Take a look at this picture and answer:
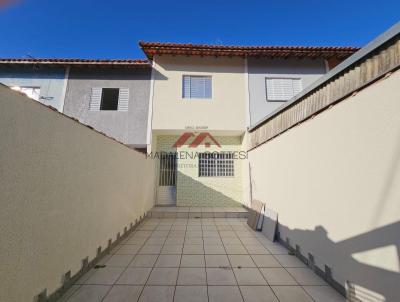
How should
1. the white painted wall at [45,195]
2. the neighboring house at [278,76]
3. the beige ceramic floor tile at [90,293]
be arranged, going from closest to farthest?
1. the white painted wall at [45,195]
2. the beige ceramic floor tile at [90,293]
3. the neighboring house at [278,76]

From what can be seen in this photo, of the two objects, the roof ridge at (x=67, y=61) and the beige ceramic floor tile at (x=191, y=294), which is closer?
the beige ceramic floor tile at (x=191, y=294)

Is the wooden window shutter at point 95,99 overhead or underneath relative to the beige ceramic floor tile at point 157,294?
overhead

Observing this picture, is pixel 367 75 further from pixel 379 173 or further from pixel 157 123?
pixel 157 123

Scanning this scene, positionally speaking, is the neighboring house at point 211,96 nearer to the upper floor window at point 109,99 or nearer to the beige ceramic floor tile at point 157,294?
the upper floor window at point 109,99

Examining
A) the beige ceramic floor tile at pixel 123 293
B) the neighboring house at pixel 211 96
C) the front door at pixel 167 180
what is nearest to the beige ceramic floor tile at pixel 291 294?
the beige ceramic floor tile at pixel 123 293

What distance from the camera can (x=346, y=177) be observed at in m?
2.21

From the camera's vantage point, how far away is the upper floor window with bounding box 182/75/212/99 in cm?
701

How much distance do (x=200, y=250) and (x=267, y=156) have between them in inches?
113

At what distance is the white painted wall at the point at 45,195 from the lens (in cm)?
150

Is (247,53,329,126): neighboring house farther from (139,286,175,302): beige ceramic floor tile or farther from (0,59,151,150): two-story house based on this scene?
(139,286,175,302): beige ceramic floor tile

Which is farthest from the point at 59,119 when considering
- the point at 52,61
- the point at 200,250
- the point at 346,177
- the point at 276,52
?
the point at 276,52

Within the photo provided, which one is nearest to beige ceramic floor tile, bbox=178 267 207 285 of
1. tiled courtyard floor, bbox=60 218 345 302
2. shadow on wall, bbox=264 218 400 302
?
tiled courtyard floor, bbox=60 218 345 302

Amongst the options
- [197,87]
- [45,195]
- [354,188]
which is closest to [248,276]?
[354,188]

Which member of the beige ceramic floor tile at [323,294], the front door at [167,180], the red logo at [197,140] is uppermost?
the red logo at [197,140]
